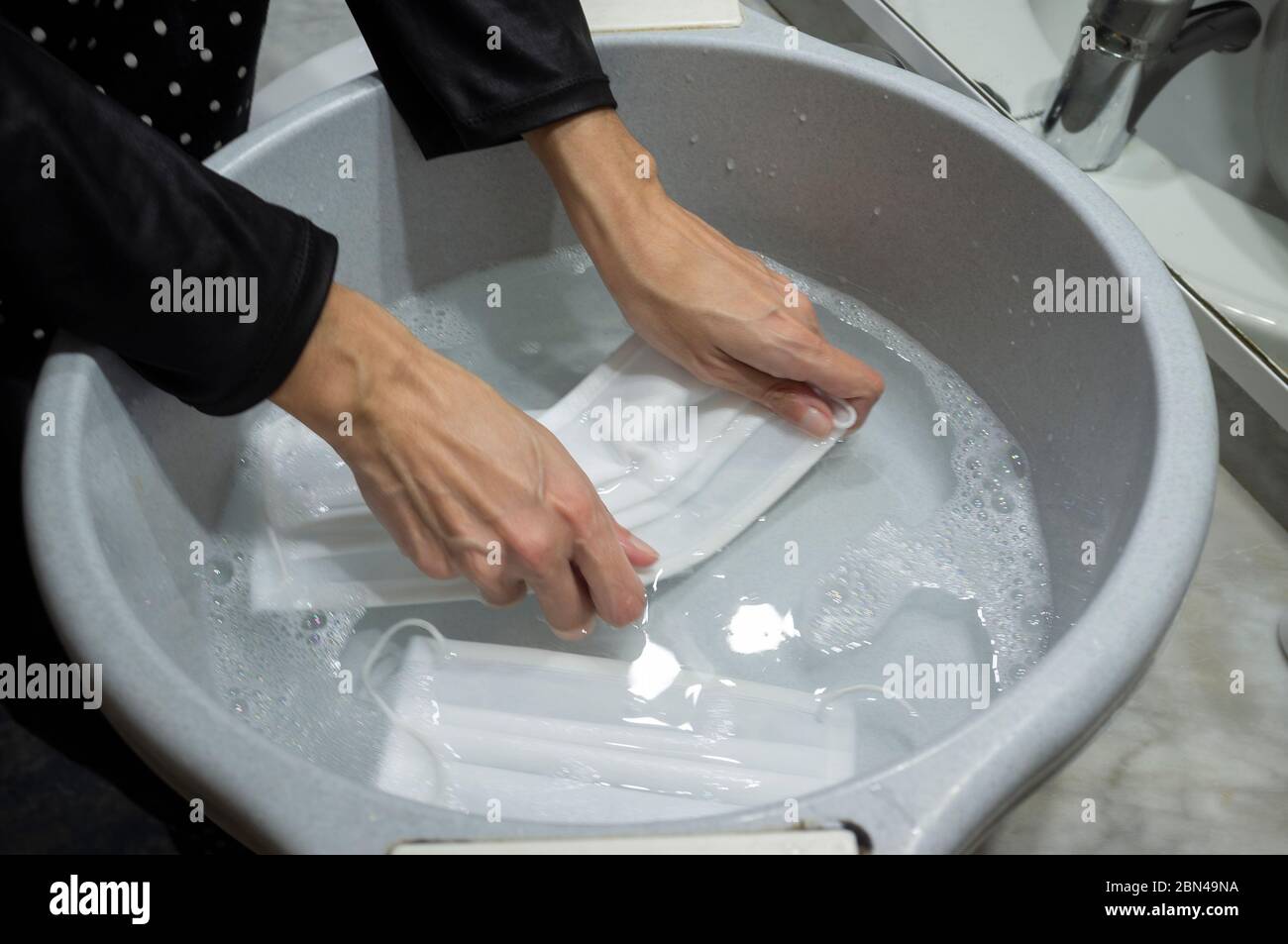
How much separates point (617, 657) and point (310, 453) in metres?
0.25

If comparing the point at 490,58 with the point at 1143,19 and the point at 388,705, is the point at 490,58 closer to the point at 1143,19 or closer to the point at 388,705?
the point at 388,705

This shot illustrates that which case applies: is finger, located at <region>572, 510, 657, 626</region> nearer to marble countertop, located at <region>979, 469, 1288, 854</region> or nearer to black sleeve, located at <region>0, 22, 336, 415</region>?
black sleeve, located at <region>0, 22, 336, 415</region>

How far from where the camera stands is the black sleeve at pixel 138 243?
0.41m

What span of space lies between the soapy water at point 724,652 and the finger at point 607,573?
5cm

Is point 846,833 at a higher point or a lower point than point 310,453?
lower

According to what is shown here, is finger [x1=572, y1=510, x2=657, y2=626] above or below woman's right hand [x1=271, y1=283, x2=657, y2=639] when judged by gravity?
below

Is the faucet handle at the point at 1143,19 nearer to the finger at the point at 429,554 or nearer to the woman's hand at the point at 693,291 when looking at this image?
the woman's hand at the point at 693,291

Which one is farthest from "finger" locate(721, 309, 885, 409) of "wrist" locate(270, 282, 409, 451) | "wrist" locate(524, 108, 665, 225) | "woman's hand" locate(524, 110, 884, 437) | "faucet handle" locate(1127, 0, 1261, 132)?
"faucet handle" locate(1127, 0, 1261, 132)

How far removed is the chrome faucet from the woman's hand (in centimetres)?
40

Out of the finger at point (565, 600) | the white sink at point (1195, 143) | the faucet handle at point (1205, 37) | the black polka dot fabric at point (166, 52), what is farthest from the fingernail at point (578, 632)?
the faucet handle at point (1205, 37)

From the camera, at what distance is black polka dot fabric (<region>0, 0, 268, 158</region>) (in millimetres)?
556

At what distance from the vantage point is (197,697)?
0.40 meters
